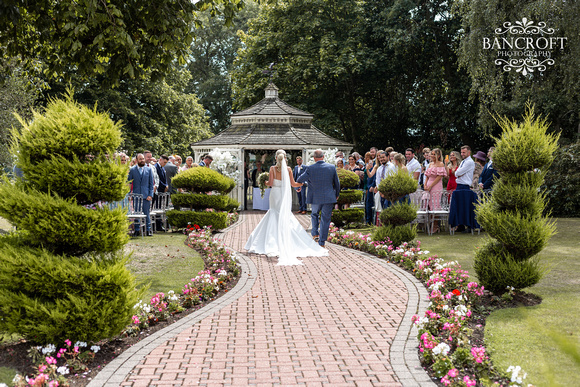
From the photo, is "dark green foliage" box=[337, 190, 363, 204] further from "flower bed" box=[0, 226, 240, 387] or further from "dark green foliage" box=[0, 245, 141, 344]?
"dark green foliage" box=[0, 245, 141, 344]

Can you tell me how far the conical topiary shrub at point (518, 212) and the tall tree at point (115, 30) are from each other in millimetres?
5282

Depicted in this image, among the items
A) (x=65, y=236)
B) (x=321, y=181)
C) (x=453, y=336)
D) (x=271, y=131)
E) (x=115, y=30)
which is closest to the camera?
(x=65, y=236)

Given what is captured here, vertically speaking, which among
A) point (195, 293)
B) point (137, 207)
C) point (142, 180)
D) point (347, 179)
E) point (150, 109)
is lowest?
point (195, 293)

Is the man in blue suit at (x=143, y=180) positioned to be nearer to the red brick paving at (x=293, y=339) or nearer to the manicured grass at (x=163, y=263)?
the manicured grass at (x=163, y=263)

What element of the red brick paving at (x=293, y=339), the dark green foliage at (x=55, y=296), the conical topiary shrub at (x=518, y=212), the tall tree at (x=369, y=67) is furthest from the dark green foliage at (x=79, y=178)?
the tall tree at (x=369, y=67)

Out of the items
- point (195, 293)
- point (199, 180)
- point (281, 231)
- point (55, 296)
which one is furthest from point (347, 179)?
point (55, 296)

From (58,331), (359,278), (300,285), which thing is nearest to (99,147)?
(58,331)

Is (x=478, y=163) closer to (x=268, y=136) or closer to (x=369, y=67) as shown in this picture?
(x=268, y=136)

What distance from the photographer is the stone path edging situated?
4.56 m

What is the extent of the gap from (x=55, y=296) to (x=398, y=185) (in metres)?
7.48

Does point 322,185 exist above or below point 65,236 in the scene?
above

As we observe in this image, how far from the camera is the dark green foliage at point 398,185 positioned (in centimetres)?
1072

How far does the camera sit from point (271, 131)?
2480 centimetres

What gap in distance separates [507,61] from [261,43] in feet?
60.8
